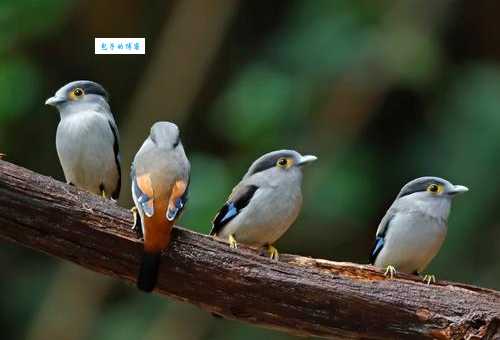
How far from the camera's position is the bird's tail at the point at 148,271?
3807mm

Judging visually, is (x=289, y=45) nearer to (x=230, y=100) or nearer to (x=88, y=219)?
(x=230, y=100)

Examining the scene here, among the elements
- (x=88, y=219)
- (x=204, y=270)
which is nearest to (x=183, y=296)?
(x=204, y=270)

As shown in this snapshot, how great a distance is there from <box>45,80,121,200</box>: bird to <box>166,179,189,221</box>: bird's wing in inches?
26.5

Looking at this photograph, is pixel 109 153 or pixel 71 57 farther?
pixel 71 57

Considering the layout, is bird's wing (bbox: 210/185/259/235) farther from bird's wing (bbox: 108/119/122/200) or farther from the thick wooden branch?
bird's wing (bbox: 108/119/122/200)

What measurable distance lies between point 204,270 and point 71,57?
158 cm

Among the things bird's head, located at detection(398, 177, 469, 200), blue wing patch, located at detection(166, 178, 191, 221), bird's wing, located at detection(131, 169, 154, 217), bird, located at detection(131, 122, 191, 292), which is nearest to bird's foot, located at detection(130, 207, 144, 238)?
bird, located at detection(131, 122, 191, 292)

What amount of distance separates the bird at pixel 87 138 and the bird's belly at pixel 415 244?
1210mm

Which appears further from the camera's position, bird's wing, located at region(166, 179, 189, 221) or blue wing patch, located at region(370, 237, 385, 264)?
blue wing patch, located at region(370, 237, 385, 264)

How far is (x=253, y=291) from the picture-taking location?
13.1 feet

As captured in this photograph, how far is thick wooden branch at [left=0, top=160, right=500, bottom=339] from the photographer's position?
3.86 metres

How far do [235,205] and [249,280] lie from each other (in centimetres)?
42

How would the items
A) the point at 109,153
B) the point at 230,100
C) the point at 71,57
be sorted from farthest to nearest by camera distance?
the point at 230,100, the point at 71,57, the point at 109,153

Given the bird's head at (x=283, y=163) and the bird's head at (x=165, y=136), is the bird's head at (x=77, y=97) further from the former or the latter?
the bird's head at (x=283, y=163)
